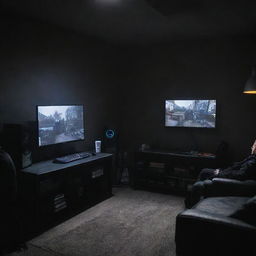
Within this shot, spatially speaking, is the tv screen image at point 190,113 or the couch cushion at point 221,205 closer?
the couch cushion at point 221,205

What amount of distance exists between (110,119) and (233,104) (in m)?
2.17

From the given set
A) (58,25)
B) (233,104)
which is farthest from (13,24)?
(233,104)

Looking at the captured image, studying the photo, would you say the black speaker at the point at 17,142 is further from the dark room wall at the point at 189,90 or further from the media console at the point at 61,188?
the dark room wall at the point at 189,90

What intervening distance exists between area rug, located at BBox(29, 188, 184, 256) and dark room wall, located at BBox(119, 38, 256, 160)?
50.1 inches

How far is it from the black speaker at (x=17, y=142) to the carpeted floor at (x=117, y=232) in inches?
34.8

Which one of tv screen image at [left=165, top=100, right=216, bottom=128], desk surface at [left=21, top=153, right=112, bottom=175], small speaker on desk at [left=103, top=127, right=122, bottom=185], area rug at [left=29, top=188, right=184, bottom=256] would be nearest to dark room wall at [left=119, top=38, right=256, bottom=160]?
tv screen image at [left=165, top=100, right=216, bottom=128]

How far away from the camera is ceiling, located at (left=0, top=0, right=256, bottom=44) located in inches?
122

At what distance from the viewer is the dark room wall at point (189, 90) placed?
4.54 meters

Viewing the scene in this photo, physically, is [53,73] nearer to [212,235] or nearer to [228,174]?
[228,174]

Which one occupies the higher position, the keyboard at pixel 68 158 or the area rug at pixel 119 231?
the keyboard at pixel 68 158

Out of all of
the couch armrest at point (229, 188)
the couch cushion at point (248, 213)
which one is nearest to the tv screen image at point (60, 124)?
the couch armrest at point (229, 188)

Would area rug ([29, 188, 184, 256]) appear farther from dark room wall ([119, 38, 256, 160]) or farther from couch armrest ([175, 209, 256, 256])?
dark room wall ([119, 38, 256, 160])

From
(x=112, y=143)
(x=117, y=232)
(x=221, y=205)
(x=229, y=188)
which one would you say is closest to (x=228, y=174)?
(x=229, y=188)

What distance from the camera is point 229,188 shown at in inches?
131
